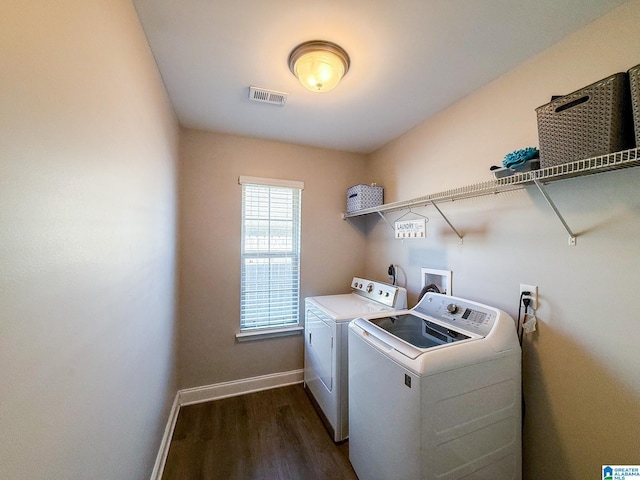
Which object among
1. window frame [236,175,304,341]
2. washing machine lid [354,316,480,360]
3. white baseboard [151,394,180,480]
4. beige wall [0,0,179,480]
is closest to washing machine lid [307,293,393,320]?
washing machine lid [354,316,480,360]

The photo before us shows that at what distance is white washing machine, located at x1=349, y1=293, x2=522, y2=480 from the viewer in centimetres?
110

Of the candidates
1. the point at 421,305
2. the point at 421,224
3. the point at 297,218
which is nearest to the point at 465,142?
the point at 421,224

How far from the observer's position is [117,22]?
0.95 meters

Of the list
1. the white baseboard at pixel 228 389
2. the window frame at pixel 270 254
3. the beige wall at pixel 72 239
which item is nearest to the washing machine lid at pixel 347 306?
the window frame at pixel 270 254

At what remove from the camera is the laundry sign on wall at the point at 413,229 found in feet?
6.26

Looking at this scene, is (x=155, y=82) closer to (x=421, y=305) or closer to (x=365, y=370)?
(x=365, y=370)

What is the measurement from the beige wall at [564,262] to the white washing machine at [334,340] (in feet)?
2.16

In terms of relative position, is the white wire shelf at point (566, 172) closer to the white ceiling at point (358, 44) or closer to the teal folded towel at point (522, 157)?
the teal folded towel at point (522, 157)

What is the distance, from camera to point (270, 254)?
260 centimetres

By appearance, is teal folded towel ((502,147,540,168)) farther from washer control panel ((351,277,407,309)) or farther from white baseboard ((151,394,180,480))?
white baseboard ((151,394,180,480))

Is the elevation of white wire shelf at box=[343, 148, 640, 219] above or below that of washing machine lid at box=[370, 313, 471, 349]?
above

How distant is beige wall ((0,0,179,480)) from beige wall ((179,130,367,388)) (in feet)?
3.57

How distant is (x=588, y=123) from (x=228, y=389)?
3100 mm

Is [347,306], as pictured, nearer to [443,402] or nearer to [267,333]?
[267,333]
